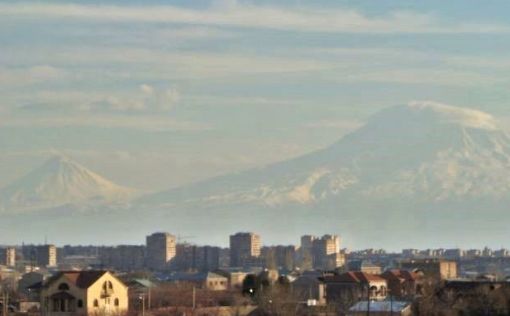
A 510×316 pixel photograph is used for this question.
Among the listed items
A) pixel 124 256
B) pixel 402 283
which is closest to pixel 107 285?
pixel 402 283

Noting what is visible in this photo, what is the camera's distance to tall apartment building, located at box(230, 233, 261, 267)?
577 ft

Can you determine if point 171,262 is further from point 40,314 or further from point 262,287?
point 40,314

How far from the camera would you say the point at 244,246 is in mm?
180750

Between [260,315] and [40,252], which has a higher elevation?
[40,252]

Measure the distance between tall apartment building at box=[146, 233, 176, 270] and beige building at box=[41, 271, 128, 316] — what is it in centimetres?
11627

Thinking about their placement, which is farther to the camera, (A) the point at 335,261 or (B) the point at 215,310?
(A) the point at 335,261

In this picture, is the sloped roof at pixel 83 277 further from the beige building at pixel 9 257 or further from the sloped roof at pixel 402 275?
the beige building at pixel 9 257

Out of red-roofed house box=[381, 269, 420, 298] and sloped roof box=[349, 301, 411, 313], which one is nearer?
sloped roof box=[349, 301, 411, 313]

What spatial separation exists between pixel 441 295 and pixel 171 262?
110666 millimetres

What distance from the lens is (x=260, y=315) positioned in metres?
56.9

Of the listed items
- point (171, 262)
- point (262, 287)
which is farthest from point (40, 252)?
point (262, 287)

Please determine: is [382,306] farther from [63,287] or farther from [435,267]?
[435,267]

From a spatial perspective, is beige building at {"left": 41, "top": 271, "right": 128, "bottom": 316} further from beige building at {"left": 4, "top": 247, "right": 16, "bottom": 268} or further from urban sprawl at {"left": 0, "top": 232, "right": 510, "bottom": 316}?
beige building at {"left": 4, "top": 247, "right": 16, "bottom": 268}

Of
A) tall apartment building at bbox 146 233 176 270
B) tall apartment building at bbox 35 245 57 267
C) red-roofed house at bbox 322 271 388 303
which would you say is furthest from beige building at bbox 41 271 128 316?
tall apartment building at bbox 35 245 57 267
